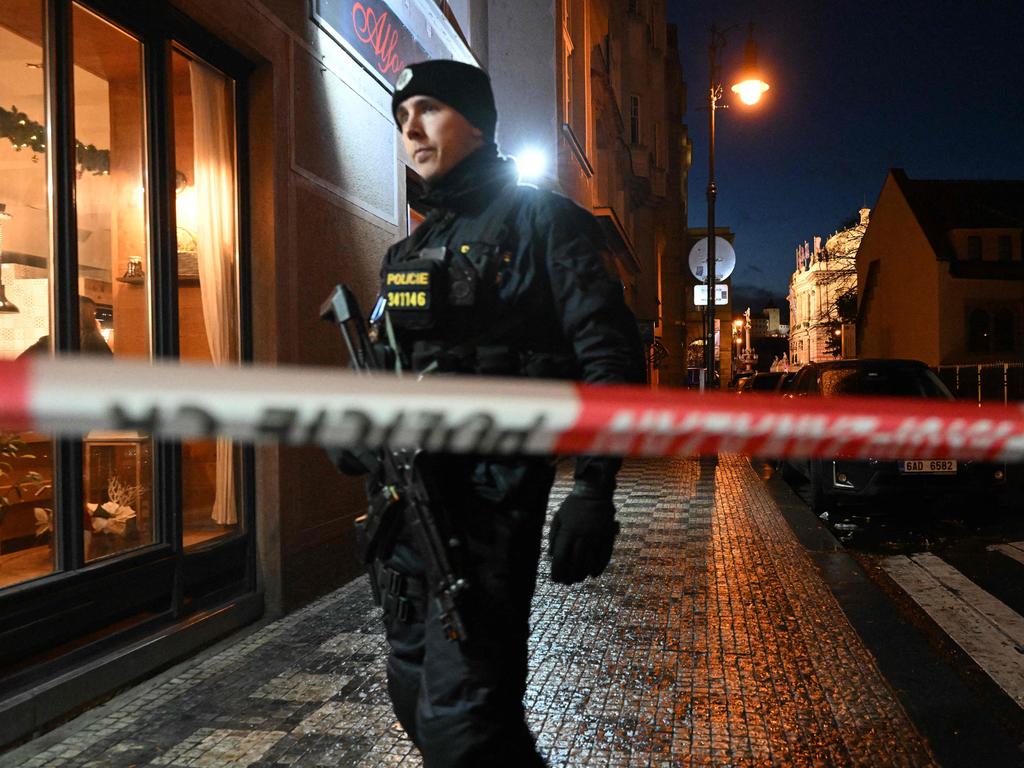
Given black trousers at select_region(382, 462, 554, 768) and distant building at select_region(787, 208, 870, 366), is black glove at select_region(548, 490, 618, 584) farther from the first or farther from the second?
distant building at select_region(787, 208, 870, 366)

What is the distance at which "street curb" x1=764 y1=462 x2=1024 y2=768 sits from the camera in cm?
333

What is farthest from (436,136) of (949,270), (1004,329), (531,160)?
(1004,329)

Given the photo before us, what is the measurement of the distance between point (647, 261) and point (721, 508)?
2908 centimetres

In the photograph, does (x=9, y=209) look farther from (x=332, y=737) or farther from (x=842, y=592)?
(x=842, y=592)

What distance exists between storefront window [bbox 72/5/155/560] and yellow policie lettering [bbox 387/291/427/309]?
2693 millimetres

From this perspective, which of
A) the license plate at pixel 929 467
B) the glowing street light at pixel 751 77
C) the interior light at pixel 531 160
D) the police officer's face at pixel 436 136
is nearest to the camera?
the police officer's face at pixel 436 136

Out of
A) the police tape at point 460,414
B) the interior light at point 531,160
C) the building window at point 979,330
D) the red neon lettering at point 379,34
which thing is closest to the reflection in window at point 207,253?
the red neon lettering at point 379,34

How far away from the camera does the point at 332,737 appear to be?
11.3 feet

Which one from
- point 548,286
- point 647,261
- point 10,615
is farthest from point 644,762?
point 647,261

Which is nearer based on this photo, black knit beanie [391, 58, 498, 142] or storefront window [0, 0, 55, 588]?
black knit beanie [391, 58, 498, 142]

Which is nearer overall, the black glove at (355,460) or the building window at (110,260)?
the black glove at (355,460)

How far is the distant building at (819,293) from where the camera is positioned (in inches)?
2714

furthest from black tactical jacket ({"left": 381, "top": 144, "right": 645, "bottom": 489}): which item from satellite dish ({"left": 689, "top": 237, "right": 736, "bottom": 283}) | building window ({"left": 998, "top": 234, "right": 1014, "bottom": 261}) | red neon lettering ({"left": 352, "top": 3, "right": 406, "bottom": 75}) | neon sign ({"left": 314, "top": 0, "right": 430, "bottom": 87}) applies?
building window ({"left": 998, "top": 234, "right": 1014, "bottom": 261})

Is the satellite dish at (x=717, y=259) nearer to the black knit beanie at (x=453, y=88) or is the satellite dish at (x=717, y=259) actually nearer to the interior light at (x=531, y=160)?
the interior light at (x=531, y=160)
